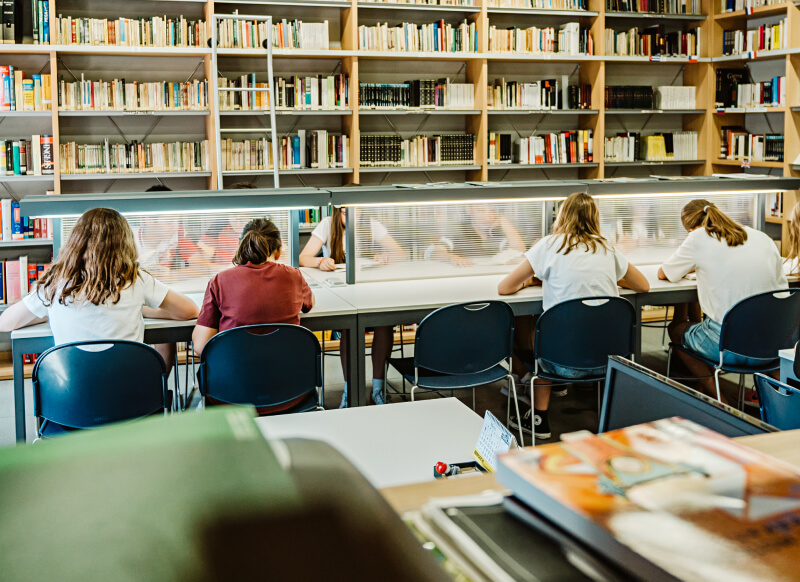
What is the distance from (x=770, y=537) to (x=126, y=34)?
18.5 feet

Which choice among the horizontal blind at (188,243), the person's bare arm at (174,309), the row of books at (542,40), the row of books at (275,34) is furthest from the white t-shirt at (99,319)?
the row of books at (542,40)

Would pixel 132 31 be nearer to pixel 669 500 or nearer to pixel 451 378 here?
pixel 451 378

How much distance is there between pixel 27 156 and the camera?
17.4 feet

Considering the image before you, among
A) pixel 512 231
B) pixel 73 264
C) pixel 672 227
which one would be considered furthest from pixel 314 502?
pixel 672 227

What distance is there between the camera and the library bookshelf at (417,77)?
217 inches

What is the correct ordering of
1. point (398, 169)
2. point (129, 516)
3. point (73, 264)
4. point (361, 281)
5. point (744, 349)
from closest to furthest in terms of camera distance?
point (129, 516) → point (73, 264) → point (744, 349) → point (361, 281) → point (398, 169)

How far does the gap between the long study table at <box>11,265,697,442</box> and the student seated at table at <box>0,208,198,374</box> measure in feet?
0.76

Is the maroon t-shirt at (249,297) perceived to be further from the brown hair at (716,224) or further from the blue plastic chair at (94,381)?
the brown hair at (716,224)

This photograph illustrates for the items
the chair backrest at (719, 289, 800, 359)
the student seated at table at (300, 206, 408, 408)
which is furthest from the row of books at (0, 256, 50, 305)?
the chair backrest at (719, 289, 800, 359)

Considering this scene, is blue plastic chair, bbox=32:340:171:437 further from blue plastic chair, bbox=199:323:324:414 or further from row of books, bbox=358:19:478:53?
row of books, bbox=358:19:478:53

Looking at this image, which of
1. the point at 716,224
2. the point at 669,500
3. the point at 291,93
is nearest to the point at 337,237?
the point at 291,93

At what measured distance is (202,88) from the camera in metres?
5.59

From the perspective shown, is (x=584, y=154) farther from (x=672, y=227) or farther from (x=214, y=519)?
(x=214, y=519)

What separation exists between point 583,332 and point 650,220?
4.68 ft
